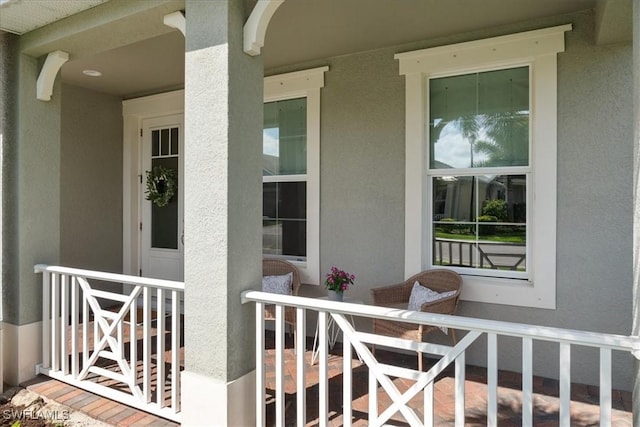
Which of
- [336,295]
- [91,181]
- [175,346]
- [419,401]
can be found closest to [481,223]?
[336,295]

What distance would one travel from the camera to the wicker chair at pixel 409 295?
3.23 meters

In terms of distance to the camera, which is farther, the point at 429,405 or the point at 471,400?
the point at 471,400

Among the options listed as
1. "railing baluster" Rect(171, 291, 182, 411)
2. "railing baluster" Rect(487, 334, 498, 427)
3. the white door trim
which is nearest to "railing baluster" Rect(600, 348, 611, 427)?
"railing baluster" Rect(487, 334, 498, 427)

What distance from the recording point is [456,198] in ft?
12.2

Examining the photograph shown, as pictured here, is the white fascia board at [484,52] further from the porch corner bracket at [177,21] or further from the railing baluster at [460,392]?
the railing baluster at [460,392]

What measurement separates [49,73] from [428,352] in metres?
3.43

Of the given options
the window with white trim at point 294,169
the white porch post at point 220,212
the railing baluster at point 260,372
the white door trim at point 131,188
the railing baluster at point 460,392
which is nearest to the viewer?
the railing baluster at point 460,392

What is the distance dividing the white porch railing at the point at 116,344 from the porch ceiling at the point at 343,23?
5.62ft

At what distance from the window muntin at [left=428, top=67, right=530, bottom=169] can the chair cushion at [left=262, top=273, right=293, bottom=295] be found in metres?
1.73

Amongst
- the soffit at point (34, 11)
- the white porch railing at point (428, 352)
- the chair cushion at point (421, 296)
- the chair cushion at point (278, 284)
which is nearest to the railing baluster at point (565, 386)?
the white porch railing at point (428, 352)

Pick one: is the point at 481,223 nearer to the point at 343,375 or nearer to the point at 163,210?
the point at 343,375

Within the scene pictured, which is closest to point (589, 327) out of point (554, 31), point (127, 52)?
point (554, 31)

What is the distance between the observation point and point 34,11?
2.89m

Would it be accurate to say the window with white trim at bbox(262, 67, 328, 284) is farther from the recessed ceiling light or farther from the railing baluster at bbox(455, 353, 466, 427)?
the railing baluster at bbox(455, 353, 466, 427)
